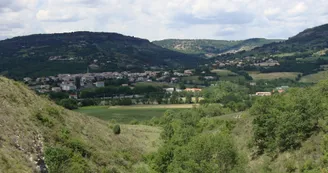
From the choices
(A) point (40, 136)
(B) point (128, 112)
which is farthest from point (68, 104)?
(A) point (40, 136)

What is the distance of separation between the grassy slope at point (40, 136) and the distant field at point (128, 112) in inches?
2108

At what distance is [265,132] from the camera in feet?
169

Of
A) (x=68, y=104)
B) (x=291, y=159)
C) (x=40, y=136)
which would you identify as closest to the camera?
Answer: (x=40, y=136)

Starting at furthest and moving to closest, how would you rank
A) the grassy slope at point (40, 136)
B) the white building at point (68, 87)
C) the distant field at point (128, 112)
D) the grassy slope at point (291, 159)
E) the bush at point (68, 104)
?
1. the white building at point (68, 87)
2. the bush at point (68, 104)
3. the distant field at point (128, 112)
4. the grassy slope at point (291, 159)
5. the grassy slope at point (40, 136)

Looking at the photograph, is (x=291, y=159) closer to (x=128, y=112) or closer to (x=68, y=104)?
(x=128, y=112)

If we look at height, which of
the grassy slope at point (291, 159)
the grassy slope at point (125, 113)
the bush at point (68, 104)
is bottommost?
the grassy slope at point (125, 113)

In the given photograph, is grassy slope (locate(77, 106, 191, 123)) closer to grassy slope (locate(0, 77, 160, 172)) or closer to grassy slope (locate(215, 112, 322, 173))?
grassy slope (locate(0, 77, 160, 172))

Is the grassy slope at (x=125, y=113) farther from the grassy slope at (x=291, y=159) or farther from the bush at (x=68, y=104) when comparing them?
the grassy slope at (x=291, y=159)

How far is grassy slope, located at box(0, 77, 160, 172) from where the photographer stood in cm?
Answer: 3127

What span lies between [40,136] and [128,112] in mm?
88452

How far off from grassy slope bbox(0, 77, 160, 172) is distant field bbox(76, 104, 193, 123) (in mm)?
53544

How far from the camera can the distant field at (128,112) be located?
115 meters

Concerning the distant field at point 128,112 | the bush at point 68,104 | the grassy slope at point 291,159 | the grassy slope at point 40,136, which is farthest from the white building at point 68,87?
the grassy slope at point 291,159

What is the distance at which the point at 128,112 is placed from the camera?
125625 mm
